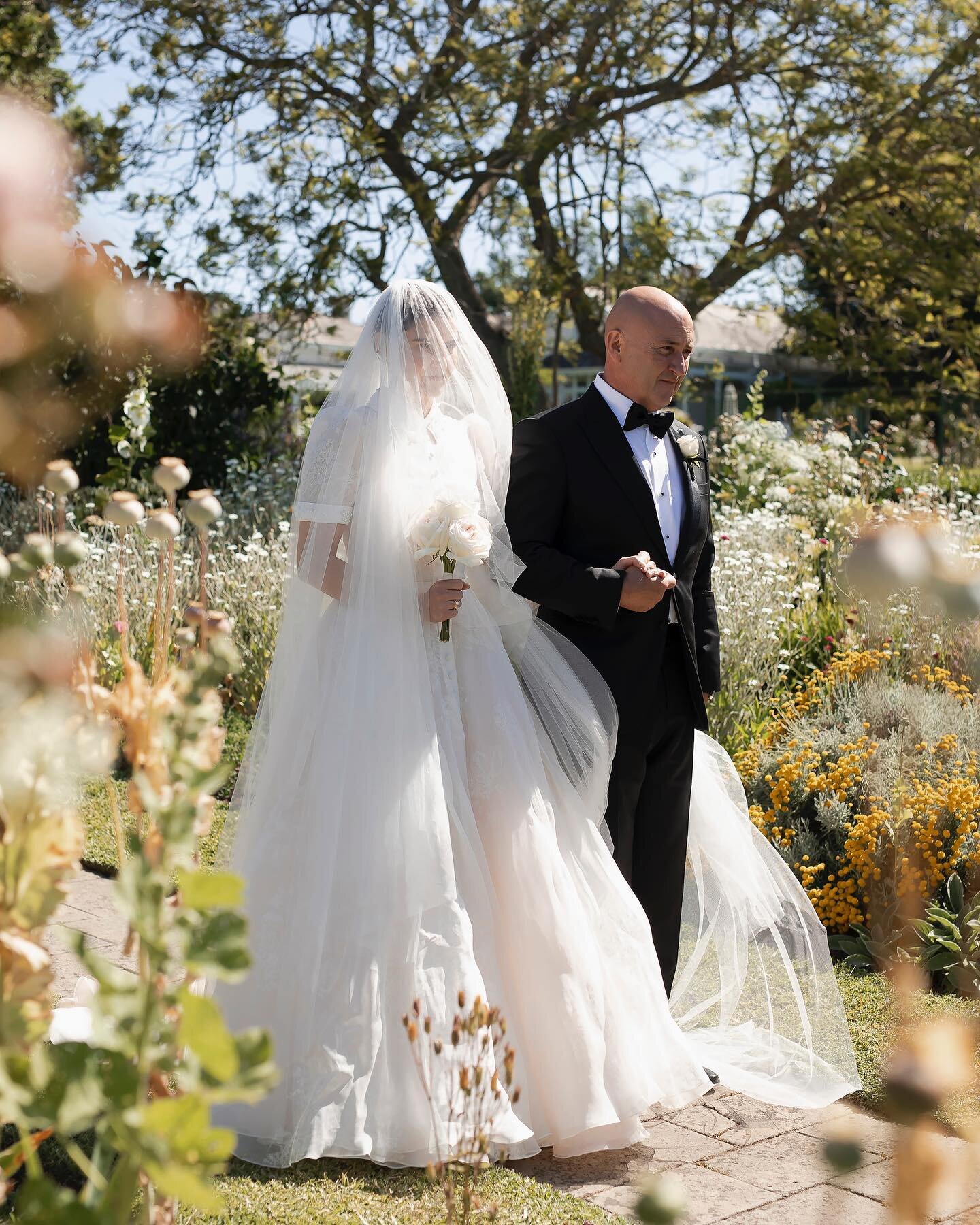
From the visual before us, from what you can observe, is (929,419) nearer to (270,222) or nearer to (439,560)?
(270,222)

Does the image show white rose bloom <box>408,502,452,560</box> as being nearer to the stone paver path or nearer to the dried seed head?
the stone paver path

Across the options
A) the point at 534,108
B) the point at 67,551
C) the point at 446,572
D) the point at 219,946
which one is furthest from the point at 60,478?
Result: the point at 534,108

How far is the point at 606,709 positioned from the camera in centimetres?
350

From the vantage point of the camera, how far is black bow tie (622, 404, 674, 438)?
372 cm

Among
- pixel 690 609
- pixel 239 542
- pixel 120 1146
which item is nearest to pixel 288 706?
Answer: pixel 690 609

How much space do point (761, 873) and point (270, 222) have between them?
9.88 meters

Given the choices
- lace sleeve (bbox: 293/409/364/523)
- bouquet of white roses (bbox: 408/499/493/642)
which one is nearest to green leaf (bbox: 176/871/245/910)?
bouquet of white roses (bbox: 408/499/493/642)

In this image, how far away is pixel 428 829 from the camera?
3.08 metres

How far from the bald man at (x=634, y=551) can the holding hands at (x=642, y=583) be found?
0.03 meters

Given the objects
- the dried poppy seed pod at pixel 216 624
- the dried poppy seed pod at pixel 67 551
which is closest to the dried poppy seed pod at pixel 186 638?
the dried poppy seed pod at pixel 216 624

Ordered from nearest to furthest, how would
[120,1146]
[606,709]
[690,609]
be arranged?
[120,1146]
[606,709]
[690,609]

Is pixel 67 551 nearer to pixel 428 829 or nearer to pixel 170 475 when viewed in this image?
pixel 170 475

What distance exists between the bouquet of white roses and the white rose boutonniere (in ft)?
2.67

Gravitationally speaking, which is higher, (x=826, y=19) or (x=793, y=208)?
(x=826, y=19)
